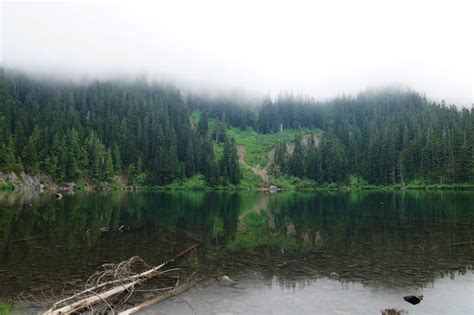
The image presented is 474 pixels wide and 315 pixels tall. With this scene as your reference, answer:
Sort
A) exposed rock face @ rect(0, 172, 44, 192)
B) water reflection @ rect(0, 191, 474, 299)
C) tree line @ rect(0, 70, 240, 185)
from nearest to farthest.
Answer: water reflection @ rect(0, 191, 474, 299) < exposed rock face @ rect(0, 172, 44, 192) < tree line @ rect(0, 70, 240, 185)

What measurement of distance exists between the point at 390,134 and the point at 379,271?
17278cm

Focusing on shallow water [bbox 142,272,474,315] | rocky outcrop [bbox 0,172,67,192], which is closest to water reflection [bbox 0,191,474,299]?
shallow water [bbox 142,272,474,315]

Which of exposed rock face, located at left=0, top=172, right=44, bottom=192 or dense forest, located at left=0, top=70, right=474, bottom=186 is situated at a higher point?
dense forest, located at left=0, top=70, right=474, bottom=186

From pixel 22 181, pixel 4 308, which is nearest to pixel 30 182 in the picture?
pixel 22 181

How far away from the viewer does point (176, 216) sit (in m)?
56.3

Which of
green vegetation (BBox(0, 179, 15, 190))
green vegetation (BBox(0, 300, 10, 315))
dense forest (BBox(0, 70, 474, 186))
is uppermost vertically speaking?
dense forest (BBox(0, 70, 474, 186))

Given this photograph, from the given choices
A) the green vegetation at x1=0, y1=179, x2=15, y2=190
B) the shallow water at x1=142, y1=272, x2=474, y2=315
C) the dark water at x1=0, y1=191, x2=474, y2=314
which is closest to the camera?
the shallow water at x1=142, y1=272, x2=474, y2=315

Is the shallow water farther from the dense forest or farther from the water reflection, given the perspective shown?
the dense forest

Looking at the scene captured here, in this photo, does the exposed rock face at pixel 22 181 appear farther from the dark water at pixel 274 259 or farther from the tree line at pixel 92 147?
the dark water at pixel 274 259

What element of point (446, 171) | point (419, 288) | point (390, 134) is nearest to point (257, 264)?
point (419, 288)

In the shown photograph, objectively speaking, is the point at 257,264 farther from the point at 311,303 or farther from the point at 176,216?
the point at 176,216

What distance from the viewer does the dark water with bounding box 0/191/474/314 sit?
18.8m

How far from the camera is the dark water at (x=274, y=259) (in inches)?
740

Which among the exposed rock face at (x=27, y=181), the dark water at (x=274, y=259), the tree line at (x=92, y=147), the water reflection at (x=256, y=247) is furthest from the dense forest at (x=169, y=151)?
the dark water at (x=274, y=259)
